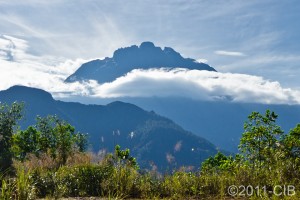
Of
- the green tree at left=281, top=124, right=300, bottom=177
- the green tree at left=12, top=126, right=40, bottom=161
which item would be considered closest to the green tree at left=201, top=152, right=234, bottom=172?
the green tree at left=281, top=124, right=300, bottom=177

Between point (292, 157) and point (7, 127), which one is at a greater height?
point (7, 127)

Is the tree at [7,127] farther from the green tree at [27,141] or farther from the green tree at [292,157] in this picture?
the green tree at [292,157]

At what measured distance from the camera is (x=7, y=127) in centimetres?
5172

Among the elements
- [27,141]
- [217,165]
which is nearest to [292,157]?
[217,165]

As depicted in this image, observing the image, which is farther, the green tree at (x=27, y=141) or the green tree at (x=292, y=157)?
the green tree at (x=27, y=141)

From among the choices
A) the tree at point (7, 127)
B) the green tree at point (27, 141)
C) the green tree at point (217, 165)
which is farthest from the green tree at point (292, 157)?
the green tree at point (27, 141)

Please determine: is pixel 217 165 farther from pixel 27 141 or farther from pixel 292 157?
pixel 292 157

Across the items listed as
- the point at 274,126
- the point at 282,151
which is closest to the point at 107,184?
the point at 282,151

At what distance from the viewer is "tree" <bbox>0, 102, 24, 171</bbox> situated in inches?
1403

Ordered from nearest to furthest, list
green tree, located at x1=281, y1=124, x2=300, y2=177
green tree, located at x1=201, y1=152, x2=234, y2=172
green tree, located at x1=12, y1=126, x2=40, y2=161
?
green tree, located at x1=281, y1=124, x2=300, y2=177
green tree, located at x1=201, y1=152, x2=234, y2=172
green tree, located at x1=12, y1=126, x2=40, y2=161

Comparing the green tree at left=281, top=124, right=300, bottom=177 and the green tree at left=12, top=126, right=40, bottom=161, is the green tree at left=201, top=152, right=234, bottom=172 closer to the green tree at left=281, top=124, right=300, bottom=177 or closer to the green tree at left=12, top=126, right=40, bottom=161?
the green tree at left=281, top=124, right=300, bottom=177

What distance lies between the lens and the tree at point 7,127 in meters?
35.6

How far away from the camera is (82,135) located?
258ft

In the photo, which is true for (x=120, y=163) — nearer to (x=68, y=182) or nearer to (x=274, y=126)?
(x=68, y=182)
